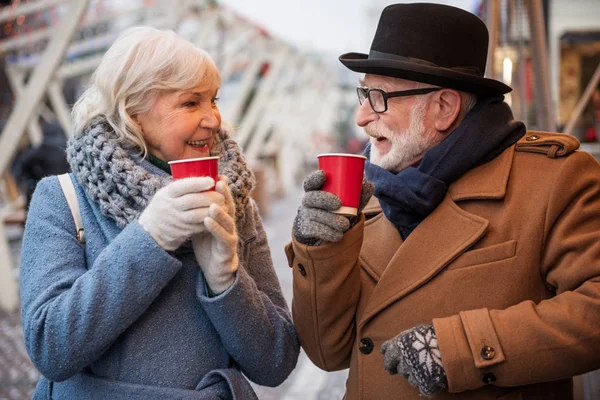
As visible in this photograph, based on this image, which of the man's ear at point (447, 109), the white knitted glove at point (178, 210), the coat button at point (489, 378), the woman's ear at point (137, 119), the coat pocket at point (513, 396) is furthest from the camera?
the man's ear at point (447, 109)

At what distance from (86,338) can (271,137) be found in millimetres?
16957

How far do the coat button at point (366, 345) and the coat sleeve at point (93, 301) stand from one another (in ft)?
2.10

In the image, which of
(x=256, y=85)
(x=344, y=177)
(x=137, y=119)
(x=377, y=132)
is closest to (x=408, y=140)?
(x=377, y=132)

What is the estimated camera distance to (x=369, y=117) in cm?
208

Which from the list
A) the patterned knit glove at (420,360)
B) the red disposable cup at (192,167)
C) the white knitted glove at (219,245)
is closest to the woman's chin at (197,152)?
the white knitted glove at (219,245)

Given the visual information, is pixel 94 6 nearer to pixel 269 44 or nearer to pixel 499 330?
pixel 269 44

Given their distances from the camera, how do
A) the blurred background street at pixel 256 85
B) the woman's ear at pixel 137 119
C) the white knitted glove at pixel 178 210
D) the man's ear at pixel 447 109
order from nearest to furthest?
the white knitted glove at pixel 178 210
the woman's ear at pixel 137 119
the man's ear at pixel 447 109
the blurred background street at pixel 256 85

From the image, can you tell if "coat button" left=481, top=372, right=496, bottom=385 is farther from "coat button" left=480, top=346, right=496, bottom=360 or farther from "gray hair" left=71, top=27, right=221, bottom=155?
"gray hair" left=71, top=27, right=221, bottom=155

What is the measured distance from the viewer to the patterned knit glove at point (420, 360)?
1703mm

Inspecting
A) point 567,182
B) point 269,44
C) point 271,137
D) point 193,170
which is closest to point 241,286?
point 193,170

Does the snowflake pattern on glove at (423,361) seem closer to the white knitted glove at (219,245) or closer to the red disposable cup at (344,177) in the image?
the red disposable cup at (344,177)

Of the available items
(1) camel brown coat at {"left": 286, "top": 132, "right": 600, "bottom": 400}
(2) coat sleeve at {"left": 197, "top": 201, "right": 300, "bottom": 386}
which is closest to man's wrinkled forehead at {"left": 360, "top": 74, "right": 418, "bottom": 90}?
(1) camel brown coat at {"left": 286, "top": 132, "right": 600, "bottom": 400}

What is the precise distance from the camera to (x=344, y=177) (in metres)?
1.75

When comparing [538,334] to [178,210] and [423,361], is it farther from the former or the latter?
[178,210]
